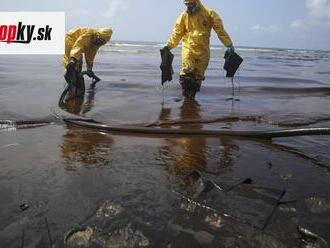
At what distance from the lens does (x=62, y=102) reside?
6984 mm

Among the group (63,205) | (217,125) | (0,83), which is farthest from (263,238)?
(0,83)

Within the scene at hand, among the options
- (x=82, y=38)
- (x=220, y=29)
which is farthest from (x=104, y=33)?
(x=220, y=29)

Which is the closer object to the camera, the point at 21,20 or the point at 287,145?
the point at 287,145

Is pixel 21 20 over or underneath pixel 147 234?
over

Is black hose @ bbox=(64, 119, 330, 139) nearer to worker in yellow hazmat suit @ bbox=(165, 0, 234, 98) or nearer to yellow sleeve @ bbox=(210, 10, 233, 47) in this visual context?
worker in yellow hazmat suit @ bbox=(165, 0, 234, 98)

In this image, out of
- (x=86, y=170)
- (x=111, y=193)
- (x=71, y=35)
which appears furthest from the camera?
(x=71, y=35)

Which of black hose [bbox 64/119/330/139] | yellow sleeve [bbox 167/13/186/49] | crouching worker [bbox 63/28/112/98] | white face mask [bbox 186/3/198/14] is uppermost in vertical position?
white face mask [bbox 186/3/198/14]

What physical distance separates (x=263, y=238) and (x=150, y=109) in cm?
464

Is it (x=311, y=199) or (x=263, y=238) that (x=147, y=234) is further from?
(x=311, y=199)

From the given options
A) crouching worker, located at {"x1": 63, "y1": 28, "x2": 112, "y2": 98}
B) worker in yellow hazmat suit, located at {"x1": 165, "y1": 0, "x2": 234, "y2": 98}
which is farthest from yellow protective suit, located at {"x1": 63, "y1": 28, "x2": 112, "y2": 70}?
worker in yellow hazmat suit, located at {"x1": 165, "y1": 0, "x2": 234, "y2": 98}

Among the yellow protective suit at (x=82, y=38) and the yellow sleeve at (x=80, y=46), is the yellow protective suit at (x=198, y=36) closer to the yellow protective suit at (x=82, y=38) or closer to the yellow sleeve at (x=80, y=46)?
the yellow protective suit at (x=82, y=38)

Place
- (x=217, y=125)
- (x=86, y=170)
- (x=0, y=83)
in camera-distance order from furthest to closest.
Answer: (x=0, y=83) → (x=217, y=125) → (x=86, y=170)

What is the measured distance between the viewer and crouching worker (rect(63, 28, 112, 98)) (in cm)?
752

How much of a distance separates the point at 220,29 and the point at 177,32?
0.84 m
